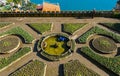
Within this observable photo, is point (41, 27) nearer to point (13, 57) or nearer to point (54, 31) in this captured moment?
point (54, 31)

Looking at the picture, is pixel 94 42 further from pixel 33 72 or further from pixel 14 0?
pixel 14 0

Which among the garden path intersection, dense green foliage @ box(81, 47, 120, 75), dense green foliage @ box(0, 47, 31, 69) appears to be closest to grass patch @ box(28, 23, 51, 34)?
the garden path intersection

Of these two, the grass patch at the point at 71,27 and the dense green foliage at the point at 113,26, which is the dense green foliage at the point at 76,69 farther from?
the dense green foliage at the point at 113,26

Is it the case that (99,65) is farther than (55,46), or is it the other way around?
(55,46)

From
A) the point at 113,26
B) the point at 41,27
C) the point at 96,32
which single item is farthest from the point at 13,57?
the point at 113,26

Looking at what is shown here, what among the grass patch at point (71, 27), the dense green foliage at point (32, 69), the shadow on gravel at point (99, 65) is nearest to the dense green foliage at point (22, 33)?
the dense green foliage at point (32, 69)

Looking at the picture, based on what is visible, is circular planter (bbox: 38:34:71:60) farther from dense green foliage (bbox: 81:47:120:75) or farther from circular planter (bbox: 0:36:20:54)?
circular planter (bbox: 0:36:20:54)

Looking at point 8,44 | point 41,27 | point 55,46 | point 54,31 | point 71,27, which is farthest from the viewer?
point 41,27

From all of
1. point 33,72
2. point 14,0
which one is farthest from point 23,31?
point 14,0
